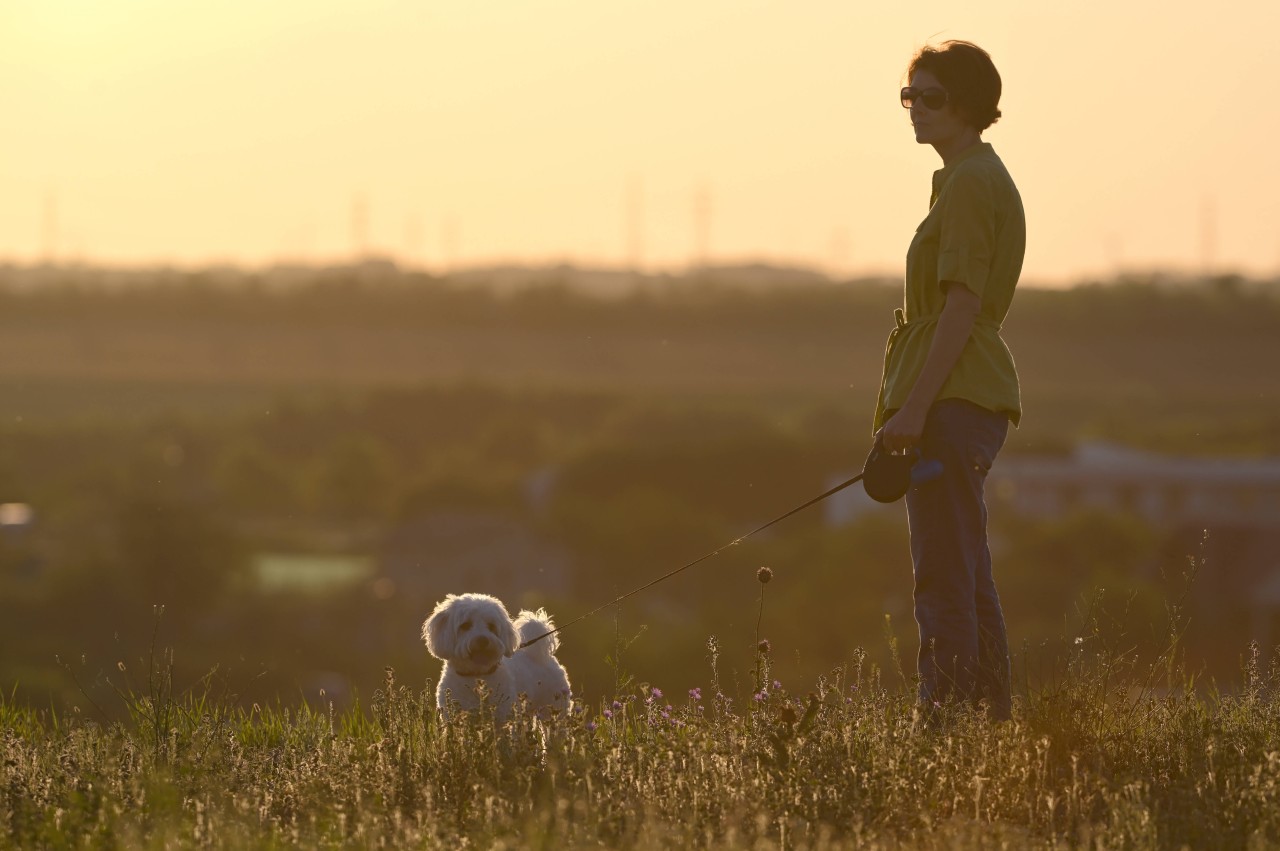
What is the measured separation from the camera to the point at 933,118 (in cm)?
548

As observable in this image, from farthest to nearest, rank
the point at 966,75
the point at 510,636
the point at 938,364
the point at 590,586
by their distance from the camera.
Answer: the point at 590,586 < the point at 510,636 < the point at 966,75 < the point at 938,364

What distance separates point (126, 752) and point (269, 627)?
69.7 m

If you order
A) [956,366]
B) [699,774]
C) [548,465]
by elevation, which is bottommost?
[548,465]

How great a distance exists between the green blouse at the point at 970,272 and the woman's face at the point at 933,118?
0.25 feet

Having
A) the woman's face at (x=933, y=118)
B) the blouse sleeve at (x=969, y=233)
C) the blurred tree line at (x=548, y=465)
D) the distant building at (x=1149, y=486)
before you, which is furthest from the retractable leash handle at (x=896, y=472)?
the distant building at (x=1149, y=486)

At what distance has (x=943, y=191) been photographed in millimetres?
5402

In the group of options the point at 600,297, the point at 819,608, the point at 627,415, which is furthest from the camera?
the point at 600,297

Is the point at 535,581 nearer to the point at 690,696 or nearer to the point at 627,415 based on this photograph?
the point at 627,415

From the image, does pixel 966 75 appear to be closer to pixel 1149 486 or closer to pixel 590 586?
pixel 590 586

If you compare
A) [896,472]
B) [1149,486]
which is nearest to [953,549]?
[896,472]

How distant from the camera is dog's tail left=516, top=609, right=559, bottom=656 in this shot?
7.21m

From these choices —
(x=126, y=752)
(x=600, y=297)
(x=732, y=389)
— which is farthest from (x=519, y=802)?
(x=600, y=297)

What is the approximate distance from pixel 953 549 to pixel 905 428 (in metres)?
0.37

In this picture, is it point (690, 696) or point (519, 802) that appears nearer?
point (519, 802)
